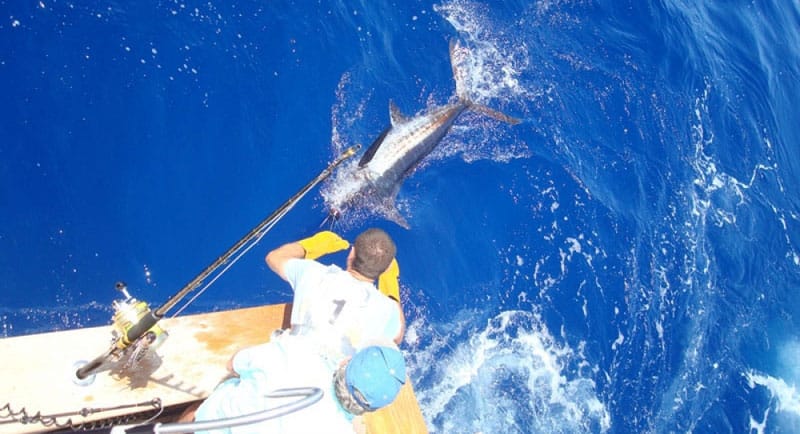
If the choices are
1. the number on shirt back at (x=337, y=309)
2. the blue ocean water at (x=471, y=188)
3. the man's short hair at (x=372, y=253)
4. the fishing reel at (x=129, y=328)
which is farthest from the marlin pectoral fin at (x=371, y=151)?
the fishing reel at (x=129, y=328)

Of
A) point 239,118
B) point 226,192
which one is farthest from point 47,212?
point 239,118

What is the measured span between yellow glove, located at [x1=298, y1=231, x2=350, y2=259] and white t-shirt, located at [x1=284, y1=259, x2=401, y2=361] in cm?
58

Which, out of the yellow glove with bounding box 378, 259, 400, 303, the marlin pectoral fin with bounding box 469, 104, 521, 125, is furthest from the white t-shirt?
the marlin pectoral fin with bounding box 469, 104, 521, 125

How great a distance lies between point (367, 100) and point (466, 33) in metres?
2.03

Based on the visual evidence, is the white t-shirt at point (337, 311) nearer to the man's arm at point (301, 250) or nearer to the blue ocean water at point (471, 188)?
the man's arm at point (301, 250)

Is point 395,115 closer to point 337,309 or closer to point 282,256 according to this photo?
point 282,256

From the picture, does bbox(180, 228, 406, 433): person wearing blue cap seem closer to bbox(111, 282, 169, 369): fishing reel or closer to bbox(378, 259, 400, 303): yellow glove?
bbox(378, 259, 400, 303): yellow glove

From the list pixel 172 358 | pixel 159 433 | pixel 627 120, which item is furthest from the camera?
pixel 627 120

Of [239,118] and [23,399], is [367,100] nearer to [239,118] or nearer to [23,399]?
[239,118]

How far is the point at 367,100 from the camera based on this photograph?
683 centimetres

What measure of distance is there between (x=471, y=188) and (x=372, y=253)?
3802mm

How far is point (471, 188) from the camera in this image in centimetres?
709

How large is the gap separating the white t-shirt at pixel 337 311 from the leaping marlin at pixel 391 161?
8.49 ft

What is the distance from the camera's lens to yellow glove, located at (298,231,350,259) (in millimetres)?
4164
